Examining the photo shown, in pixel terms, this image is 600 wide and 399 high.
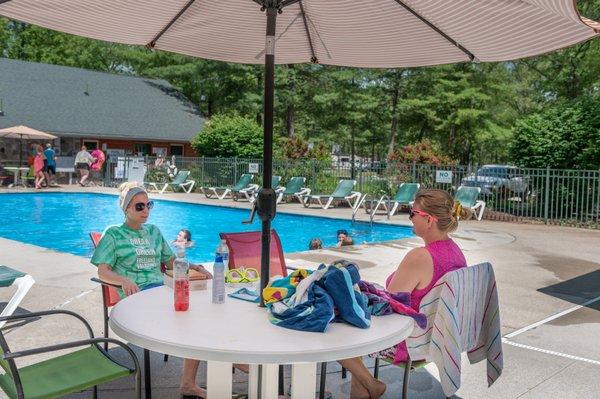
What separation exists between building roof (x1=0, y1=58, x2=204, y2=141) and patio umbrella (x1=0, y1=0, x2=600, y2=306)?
2731 centimetres

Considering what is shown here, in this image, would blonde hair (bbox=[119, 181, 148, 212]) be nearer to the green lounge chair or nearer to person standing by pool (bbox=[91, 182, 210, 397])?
person standing by pool (bbox=[91, 182, 210, 397])

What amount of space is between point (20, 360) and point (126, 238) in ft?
4.02

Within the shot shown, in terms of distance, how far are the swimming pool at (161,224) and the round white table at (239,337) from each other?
928 centimetres

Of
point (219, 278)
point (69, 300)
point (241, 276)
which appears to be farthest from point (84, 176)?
point (219, 278)

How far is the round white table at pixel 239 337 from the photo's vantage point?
7.95ft

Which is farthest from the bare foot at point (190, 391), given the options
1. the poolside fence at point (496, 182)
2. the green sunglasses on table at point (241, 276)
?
the poolside fence at point (496, 182)

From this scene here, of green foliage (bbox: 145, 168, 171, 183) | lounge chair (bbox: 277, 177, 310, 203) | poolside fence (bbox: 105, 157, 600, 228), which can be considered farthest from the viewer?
green foliage (bbox: 145, 168, 171, 183)

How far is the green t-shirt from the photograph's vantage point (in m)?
4.14

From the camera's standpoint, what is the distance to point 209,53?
217 inches

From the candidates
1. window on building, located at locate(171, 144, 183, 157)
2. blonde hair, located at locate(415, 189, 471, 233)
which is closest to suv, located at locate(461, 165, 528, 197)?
blonde hair, located at locate(415, 189, 471, 233)

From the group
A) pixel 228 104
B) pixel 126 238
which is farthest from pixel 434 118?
pixel 126 238

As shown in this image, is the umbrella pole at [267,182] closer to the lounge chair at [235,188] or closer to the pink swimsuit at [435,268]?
the pink swimsuit at [435,268]

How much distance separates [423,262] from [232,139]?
24418 millimetres

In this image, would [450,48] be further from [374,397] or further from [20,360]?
[20,360]
